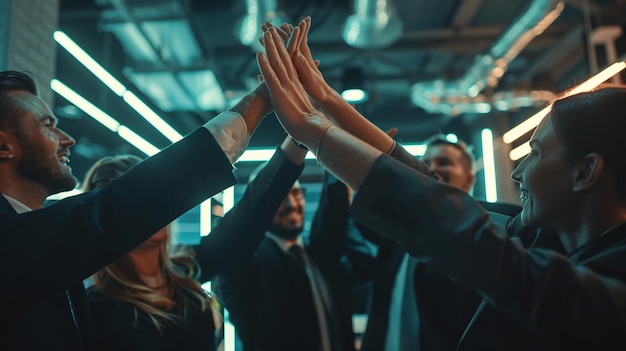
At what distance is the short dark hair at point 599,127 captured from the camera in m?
0.98

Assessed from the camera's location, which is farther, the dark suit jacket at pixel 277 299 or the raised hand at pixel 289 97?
the dark suit jacket at pixel 277 299

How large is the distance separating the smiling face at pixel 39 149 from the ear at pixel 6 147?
10 millimetres

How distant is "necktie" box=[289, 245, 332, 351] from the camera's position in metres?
2.34

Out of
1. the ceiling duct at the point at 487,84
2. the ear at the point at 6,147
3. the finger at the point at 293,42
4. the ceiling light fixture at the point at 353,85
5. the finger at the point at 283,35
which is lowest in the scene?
the ear at the point at 6,147

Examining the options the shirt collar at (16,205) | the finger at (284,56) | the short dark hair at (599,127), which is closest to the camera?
the short dark hair at (599,127)

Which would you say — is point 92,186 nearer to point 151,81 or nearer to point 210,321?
point 210,321

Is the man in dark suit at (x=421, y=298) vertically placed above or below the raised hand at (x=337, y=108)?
below

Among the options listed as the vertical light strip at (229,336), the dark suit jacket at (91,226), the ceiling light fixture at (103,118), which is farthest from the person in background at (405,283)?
the ceiling light fixture at (103,118)

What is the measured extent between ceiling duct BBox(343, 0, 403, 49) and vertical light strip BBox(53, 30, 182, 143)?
7.31ft

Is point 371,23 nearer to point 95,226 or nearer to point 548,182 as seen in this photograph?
point 548,182

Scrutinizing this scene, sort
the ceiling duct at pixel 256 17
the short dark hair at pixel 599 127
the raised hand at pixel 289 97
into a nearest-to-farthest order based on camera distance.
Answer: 1. the short dark hair at pixel 599 127
2. the raised hand at pixel 289 97
3. the ceiling duct at pixel 256 17

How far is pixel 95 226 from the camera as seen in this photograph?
1026 mm

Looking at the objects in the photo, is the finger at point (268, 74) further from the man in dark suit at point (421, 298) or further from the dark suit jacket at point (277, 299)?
the dark suit jacket at point (277, 299)

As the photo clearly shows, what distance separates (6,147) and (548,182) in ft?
3.79
